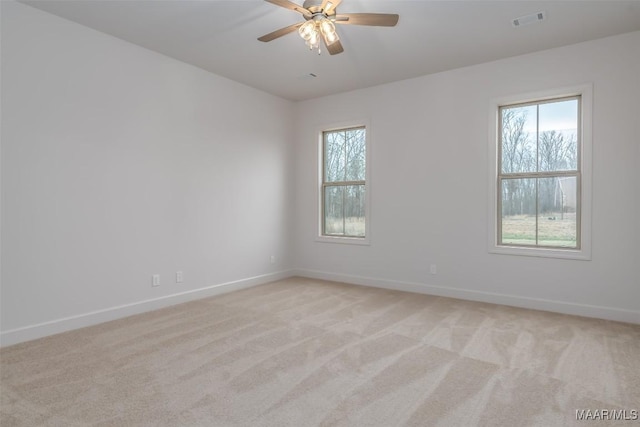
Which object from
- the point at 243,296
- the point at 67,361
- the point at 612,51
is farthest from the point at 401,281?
the point at 67,361

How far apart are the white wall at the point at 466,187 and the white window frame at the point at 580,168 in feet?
0.20

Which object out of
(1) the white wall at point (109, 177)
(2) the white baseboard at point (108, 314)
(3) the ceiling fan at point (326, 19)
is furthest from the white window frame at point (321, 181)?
(3) the ceiling fan at point (326, 19)

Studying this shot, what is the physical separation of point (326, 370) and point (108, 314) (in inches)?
95.6

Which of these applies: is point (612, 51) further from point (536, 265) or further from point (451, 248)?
point (451, 248)

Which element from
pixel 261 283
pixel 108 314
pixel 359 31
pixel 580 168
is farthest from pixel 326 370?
pixel 580 168

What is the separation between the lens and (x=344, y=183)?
561 centimetres

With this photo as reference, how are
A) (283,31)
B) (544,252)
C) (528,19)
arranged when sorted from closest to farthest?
(283,31)
(528,19)
(544,252)

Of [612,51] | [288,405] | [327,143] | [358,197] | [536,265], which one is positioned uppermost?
[612,51]

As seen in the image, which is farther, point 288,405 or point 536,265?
point 536,265

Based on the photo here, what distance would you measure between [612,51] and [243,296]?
486cm

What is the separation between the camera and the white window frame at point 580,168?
3736 mm

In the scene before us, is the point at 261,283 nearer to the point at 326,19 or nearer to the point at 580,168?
the point at 326,19

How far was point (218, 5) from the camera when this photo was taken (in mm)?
3070

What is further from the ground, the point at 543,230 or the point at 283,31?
the point at 283,31
